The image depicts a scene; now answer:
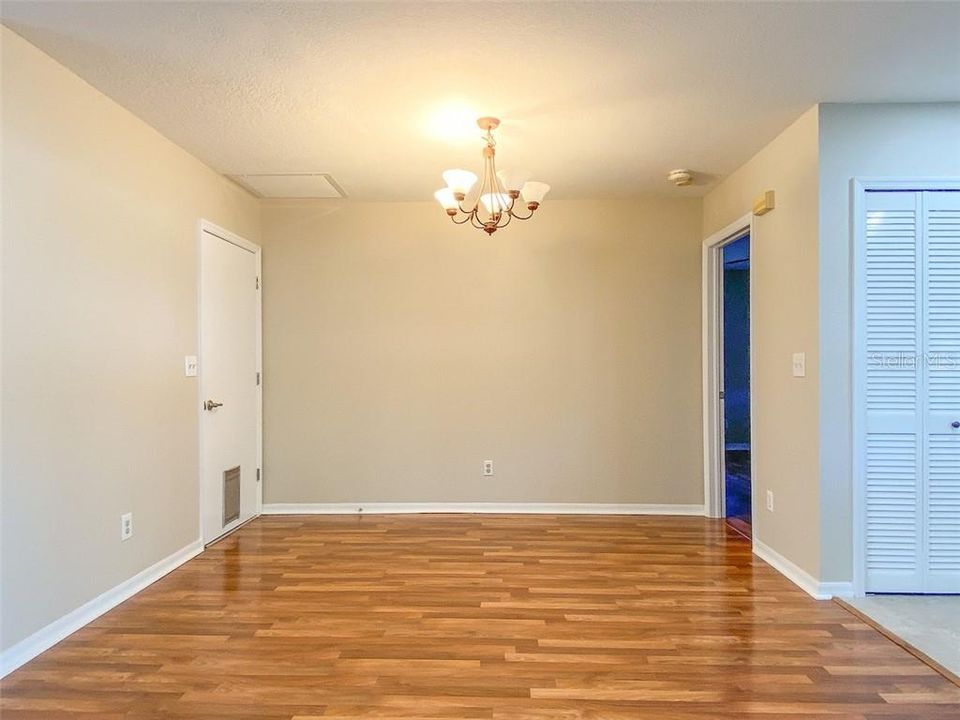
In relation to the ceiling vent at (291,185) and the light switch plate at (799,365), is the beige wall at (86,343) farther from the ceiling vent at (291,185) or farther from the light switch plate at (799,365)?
the light switch plate at (799,365)

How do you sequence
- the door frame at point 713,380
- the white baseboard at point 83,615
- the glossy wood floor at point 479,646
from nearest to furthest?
the glossy wood floor at point 479,646, the white baseboard at point 83,615, the door frame at point 713,380

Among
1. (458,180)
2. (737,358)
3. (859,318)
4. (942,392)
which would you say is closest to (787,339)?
(859,318)

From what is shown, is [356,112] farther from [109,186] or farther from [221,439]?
[221,439]

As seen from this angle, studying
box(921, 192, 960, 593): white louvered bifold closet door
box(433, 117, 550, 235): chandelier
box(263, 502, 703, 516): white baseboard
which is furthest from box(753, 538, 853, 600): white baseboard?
box(433, 117, 550, 235): chandelier

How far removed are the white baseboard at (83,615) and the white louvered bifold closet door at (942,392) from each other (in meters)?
3.99

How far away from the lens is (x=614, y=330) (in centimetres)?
448

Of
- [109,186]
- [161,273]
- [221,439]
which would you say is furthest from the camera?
[221,439]

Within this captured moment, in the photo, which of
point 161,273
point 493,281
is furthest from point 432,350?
point 161,273

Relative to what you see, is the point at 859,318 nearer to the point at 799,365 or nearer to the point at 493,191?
the point at 799,365

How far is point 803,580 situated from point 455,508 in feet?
7.98

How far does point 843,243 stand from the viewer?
2.82 meters

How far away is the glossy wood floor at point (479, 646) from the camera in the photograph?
1.96 meters

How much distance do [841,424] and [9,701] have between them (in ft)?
12.0

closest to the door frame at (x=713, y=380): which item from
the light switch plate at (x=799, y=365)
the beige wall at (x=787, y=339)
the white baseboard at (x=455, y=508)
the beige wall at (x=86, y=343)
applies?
the white baseboard at (x=455, y=508)
